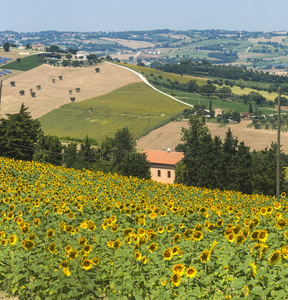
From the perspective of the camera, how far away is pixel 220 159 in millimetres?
76500

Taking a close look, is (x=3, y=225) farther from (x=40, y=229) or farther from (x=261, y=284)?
(x=261, y=284)

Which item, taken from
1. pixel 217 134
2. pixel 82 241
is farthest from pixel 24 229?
pixel 217 134

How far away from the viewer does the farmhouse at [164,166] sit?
9631 cm

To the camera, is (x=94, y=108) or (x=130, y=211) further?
(x=94, y=108)

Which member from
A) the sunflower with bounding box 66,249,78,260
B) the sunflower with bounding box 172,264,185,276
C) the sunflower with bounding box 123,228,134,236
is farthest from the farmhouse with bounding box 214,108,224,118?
the sunflower with bounding box 172,264,185,276

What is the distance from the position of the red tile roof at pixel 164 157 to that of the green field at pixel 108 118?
60.5 meters

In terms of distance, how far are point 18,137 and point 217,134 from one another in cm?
9748

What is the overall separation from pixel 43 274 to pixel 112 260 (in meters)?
1.44

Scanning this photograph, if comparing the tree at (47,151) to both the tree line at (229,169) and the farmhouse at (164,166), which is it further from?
the farmhouse at (164,166)

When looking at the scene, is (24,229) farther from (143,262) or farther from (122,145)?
(122,145)

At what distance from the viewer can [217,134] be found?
157125mm

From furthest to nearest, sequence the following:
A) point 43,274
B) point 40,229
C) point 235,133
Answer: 1. point 235,133
2. point 40,229
3. point 43,274

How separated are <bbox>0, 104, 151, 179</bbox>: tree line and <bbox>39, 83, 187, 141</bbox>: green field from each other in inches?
3064

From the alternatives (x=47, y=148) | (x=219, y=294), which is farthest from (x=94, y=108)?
(x=219, y=294)
